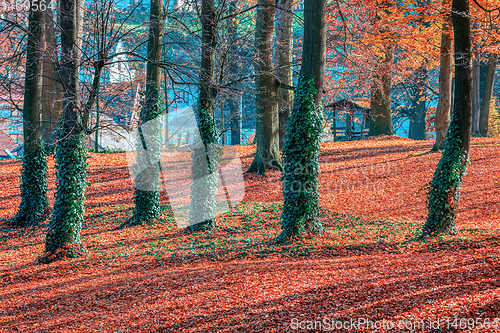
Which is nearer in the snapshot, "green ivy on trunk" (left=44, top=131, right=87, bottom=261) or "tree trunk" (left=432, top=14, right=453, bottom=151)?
"green ivy on trunk" (left=44, top=131, right=87, bottom=261)

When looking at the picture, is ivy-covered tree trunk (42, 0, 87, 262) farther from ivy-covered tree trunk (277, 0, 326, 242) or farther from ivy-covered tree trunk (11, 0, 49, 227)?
ivy-covered tree trunk (277, 0, 326, 242)

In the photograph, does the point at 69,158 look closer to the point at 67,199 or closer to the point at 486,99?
the point at 67,199

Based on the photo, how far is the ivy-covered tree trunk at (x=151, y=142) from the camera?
398 inches

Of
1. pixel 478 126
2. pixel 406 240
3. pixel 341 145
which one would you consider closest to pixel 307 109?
pixel 406 240

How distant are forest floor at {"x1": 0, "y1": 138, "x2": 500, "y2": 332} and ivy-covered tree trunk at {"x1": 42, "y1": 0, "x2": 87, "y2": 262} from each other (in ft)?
1.49

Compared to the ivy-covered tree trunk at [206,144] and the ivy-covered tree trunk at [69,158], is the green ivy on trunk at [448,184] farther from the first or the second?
the ivy-covered tree trunk at [69,158]

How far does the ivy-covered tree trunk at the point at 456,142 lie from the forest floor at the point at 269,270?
60 cm

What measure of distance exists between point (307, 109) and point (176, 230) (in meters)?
4.63

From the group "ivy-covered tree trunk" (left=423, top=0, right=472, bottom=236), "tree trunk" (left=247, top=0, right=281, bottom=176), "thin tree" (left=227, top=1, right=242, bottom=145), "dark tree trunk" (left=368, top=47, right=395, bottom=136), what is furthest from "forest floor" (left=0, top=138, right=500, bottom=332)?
"dark tree trunk" (left=368, top=47, right=395, bottom=136)

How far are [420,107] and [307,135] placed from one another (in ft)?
84.6

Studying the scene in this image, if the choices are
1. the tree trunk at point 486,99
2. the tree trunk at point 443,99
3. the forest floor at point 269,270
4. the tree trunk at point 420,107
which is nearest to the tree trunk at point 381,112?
the tree trunk at point 443,99

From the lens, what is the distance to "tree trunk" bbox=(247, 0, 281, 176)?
527 inches

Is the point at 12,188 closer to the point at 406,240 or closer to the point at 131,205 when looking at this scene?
the point at 131,205

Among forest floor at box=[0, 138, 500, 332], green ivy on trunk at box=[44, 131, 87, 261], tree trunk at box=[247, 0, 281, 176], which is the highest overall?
tree trunk at box=[247, 0, 281, 176]
